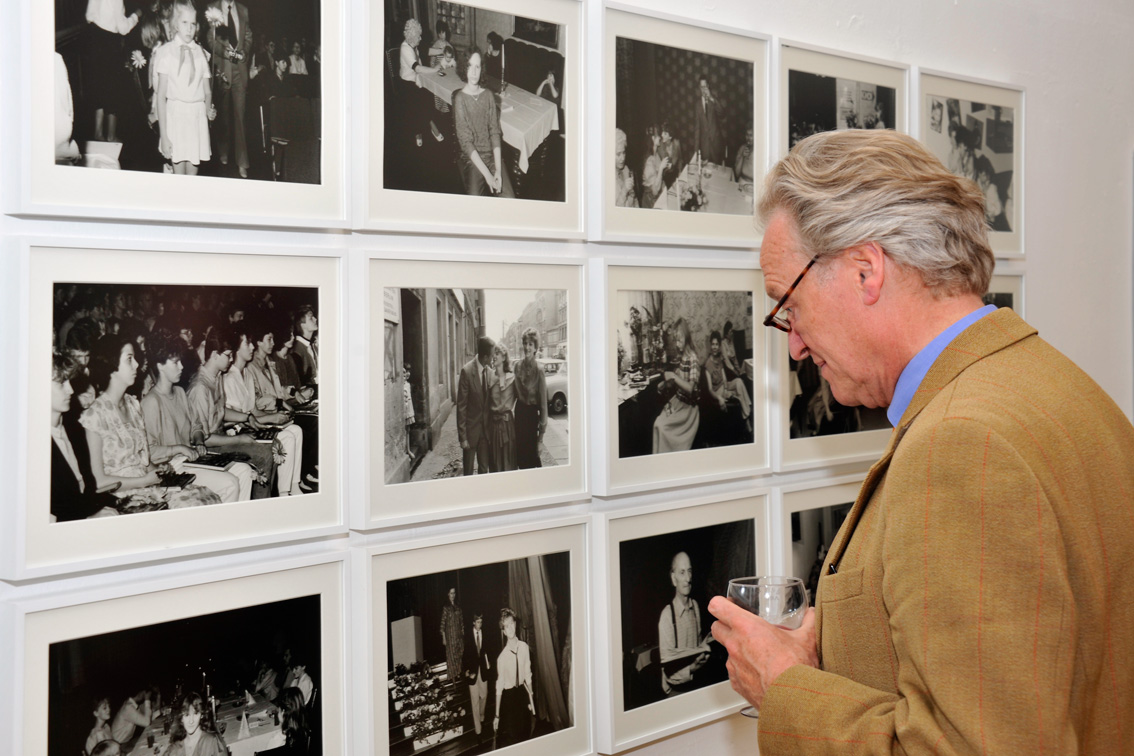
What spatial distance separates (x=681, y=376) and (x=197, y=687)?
1011mm

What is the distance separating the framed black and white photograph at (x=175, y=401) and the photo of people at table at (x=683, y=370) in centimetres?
57

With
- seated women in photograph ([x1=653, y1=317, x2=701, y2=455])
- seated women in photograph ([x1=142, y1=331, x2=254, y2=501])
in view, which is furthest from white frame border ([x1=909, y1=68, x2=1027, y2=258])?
seated women in photograph ([x1=142, y1=331, x2=254, y2=501])

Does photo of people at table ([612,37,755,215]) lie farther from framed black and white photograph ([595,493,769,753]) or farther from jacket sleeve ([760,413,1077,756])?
jacket sleeve ([760,413,1077,756])

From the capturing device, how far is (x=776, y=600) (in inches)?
51.8

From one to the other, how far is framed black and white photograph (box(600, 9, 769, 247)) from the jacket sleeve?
862 millimetres

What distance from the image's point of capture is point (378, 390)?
1.44 meters

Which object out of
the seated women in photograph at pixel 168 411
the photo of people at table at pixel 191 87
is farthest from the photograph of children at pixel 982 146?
the seated women in photograph at pixel 168 411

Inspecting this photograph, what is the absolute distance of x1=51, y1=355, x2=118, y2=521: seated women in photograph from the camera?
118cm

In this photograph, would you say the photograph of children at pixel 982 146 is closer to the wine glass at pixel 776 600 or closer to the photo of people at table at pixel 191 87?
the wine glass at pixel 776 600

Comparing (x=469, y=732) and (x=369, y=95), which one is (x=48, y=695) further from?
(x=369, y=95)

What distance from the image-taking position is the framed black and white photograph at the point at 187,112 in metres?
1.17

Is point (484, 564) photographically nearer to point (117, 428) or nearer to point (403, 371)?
point (403, 371)

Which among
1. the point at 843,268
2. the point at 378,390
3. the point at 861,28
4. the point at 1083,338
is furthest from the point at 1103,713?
the point at 1083,338

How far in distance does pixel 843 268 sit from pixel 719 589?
91 cm
